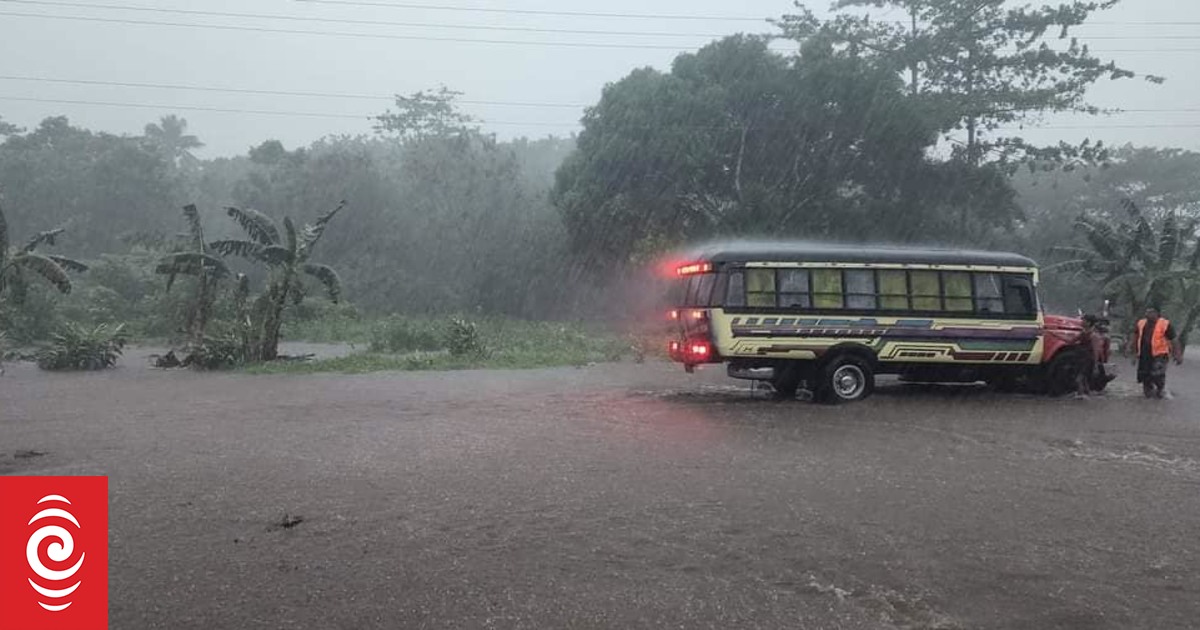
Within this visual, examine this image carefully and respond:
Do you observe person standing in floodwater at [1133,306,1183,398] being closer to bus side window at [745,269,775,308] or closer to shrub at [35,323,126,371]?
bus side window at [745,269,775,308]

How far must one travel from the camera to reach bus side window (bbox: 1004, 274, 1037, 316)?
1420 centimetres

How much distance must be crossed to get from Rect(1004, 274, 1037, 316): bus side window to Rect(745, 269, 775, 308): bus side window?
395cm

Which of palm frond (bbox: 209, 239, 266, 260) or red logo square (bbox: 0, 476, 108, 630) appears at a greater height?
palm frond (bbox: 209, 239, 266, 260)

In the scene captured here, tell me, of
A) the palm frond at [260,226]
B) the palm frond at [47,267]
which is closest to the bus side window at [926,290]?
the palm frond at [260,226]

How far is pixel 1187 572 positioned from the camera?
18.4 ft

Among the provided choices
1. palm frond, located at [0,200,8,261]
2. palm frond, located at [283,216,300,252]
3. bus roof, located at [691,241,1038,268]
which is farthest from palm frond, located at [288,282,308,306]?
bus roof, located at [691,241,1038,268]

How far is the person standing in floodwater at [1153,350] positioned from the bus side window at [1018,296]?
1.89m

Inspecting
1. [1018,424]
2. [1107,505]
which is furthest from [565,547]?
[1018,424]

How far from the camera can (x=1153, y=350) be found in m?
14.4

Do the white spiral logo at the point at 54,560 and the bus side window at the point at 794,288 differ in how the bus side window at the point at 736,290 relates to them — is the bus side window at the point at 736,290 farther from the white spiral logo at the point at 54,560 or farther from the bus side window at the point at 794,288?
the white spiral logo at the point at 54,560

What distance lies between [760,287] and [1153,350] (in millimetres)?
6752

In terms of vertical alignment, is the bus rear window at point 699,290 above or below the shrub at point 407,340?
above

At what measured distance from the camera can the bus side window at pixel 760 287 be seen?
1360cm

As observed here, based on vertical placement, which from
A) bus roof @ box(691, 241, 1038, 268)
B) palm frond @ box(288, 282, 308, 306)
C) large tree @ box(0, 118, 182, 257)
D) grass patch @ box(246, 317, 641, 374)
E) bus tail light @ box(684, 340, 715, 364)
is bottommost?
grass patch @ box(246, 317, 641, 374)
